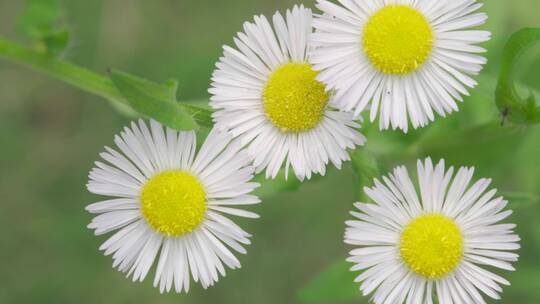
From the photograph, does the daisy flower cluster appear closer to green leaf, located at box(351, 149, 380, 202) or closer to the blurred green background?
green leaf, located at box(351, 149, 380, 202)

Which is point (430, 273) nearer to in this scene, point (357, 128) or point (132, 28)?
point (357, 128)

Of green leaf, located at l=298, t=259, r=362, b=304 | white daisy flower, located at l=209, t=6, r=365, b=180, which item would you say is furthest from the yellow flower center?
green leaf, located at l=298, t=259, r=362, b=304

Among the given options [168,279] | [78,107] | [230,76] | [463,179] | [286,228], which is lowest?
[168,279]

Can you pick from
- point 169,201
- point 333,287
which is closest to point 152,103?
point 169,201

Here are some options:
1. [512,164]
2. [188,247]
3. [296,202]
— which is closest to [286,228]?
[296,202]

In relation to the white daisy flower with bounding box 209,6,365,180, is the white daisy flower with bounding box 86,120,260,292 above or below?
below

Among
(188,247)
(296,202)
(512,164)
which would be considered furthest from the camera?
(296,202)
